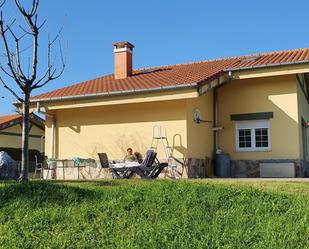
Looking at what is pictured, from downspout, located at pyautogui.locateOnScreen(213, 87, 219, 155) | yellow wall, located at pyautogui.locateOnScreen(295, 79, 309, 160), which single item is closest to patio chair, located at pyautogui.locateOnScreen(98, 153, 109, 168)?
downspout, located at pyautogui.locateOnScreen(213, 87, 219, 155)

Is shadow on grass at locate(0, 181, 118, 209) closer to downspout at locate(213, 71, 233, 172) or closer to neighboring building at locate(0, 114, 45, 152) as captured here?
downspout at locate(213, 71, 233, 172)

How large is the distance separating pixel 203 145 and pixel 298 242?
10.9 m

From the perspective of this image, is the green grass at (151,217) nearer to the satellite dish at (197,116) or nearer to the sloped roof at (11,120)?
the satellite dish at (197,116)

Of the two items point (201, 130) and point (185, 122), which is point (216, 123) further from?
point (185, 122)

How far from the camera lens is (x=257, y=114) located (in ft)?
53.2

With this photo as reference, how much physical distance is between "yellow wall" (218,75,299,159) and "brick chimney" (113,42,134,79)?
13.9 feet

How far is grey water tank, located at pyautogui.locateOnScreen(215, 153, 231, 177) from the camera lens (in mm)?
15883

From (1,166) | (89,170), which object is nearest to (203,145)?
(89,170)

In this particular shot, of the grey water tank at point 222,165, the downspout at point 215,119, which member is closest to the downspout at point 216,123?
the downspout at point 215,119

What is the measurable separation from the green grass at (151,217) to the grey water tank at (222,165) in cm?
804

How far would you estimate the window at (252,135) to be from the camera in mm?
16234

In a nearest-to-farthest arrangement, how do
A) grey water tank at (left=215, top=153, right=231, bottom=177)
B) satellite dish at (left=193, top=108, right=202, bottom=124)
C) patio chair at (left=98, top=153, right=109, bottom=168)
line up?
patio chair at (left=98, top=153, right=109, bottom=168) < satellite dish at (left=193, top=108, right=202, bottom=124) < grey water tank at (left=215, top=153, right=231, bottom=177)

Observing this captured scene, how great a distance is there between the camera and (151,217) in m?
6.18

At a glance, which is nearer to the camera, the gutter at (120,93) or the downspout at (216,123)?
the gutter at (120,93)
